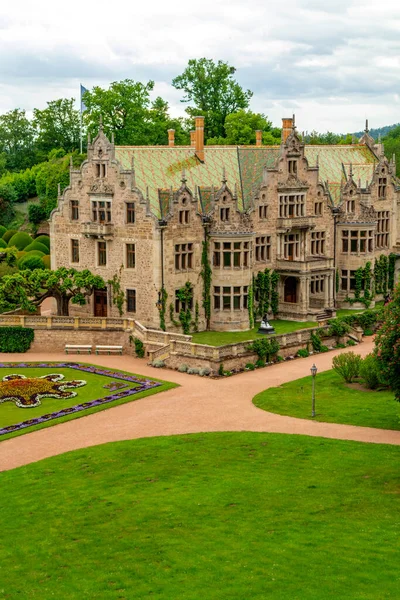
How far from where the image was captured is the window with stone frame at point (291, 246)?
67.3m

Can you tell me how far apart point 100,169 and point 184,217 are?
6744 millimetres

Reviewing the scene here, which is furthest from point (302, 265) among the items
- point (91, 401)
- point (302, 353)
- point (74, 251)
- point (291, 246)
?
point (91, 401)

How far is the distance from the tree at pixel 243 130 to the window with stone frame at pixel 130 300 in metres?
38.3

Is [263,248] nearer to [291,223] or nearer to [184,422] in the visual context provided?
[291,223]

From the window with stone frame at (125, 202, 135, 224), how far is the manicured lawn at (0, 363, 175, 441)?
11.4m

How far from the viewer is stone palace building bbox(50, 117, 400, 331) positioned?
197ft

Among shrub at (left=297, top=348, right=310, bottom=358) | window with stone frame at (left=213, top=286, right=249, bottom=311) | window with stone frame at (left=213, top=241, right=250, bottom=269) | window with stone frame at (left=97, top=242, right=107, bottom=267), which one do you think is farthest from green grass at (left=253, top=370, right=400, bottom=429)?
window with stone frame at (left=97, top=242, right=107, bottom=267)

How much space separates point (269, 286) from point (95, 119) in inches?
1229

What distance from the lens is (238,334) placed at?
60656mm

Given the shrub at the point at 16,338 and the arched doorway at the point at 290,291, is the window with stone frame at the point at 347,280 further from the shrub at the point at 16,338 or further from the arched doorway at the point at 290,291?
the shrub at the point at 16,338

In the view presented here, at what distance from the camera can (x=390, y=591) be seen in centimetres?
2414

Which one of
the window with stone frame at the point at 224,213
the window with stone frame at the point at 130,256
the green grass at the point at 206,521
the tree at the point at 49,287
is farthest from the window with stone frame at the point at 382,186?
the green grass at the point at 206,521

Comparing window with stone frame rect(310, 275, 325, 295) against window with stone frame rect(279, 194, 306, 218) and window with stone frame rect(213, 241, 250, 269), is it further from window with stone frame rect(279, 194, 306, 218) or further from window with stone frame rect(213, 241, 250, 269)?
window with stone frame rect(213, 241, 250, 269)

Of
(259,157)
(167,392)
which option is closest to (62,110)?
(259,157)
